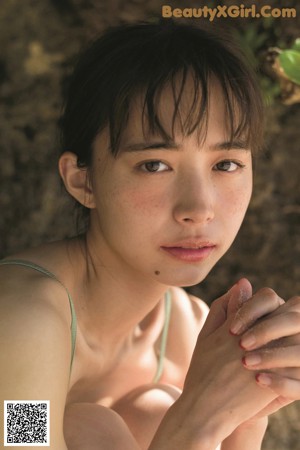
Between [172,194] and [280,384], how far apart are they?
289mm

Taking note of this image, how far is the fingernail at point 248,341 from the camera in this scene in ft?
3.59

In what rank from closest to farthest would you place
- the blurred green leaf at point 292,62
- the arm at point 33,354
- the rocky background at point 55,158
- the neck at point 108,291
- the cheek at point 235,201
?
1. the arm at point 33,354
2. the cheek at point 235,201
3. the neck at point 108,291
4. the blurred green leaf at point 292,62
5. the rocky background at point 55,158

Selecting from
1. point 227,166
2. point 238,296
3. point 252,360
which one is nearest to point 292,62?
point 227,166

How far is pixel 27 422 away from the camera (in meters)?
1.06

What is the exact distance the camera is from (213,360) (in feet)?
3.81

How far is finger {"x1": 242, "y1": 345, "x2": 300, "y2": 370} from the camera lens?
1.08m

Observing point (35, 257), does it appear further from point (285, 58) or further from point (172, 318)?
point (285, 58)

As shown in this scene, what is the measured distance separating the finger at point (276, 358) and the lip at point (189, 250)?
0.16m

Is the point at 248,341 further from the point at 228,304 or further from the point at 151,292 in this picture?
the point at 151,292

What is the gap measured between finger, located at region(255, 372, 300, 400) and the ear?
0.35 meters

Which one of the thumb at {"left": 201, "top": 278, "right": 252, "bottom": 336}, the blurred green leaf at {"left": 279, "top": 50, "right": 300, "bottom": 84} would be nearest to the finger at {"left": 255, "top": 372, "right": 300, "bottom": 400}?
the thumb at {"left": 201, "top": 278, "right": 252, "bottom": 336}

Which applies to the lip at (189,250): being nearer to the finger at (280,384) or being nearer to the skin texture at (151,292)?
the skin texture at (151,292)

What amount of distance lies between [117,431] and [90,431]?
1.6 inches

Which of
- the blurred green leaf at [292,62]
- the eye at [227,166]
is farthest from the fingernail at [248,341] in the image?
the blurred green leaf at [292,62]
